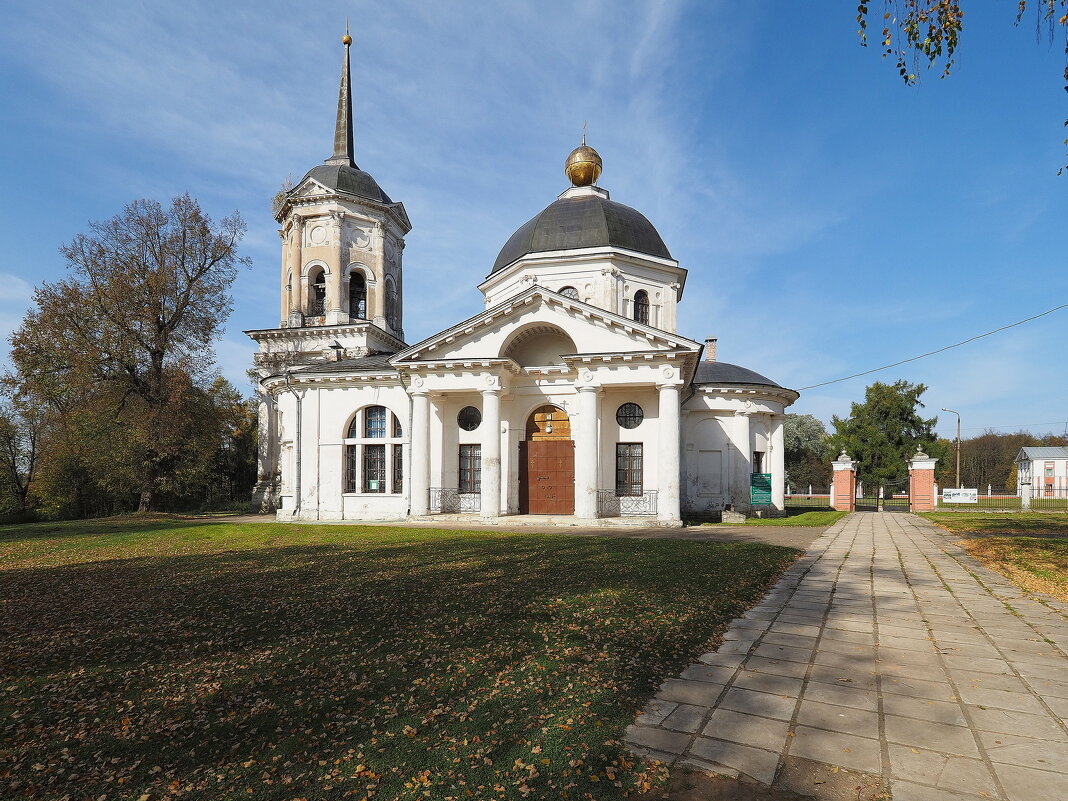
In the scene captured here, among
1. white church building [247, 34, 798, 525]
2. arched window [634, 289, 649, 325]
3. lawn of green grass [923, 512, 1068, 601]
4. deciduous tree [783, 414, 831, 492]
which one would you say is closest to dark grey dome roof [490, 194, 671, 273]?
white church building [247, 34, 798, 525]

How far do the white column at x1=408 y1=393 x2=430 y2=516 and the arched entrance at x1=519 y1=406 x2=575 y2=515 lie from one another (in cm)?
357

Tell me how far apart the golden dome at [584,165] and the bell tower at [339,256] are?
10762 mm

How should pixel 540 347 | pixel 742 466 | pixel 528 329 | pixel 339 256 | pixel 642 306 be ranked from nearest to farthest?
1. pixel 528 329
2. pixel 540 347
3. pixel 742 466
4. pixel 642 306
5. pixel 339 256

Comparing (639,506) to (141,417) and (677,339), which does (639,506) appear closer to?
(677,339)

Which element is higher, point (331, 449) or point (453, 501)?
point (331, 449)

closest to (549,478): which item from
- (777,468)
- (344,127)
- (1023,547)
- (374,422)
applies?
(374,422)

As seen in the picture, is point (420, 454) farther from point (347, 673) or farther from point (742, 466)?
point (347, 673)

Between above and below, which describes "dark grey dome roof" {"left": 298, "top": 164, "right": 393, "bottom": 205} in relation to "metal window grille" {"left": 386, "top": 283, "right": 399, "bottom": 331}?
above

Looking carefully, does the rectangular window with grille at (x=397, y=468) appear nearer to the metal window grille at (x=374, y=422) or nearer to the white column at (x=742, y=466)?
the metal window grille at (x=374, y=422)

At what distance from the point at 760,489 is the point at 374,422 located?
16.1 m

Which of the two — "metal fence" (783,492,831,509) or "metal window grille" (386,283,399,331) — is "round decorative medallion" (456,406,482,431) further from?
"metal fence" (783,492,831,509)

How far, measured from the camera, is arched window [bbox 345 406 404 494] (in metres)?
22.5

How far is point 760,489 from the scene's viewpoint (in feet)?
79.2

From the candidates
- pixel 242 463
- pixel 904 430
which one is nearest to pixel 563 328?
pixel 242 463
